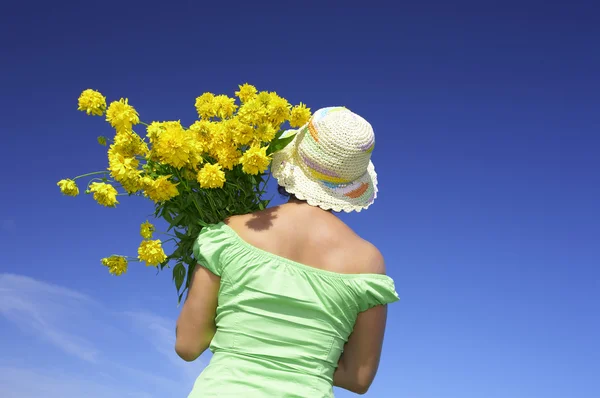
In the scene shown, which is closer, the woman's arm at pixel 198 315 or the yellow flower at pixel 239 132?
the woman's arm at pixel 198 315

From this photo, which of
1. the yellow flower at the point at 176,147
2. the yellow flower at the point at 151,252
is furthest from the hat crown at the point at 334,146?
the yellow flower at the point at 151,252

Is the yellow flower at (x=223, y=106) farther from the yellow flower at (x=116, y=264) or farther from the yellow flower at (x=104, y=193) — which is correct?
the yellow flower at (x=116, y=264)

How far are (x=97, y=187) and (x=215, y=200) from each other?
65cm

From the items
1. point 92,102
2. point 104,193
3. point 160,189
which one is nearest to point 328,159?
point 160,189

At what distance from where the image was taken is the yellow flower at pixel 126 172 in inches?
130

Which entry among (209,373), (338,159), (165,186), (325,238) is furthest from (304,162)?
(209,373)

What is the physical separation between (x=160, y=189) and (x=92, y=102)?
2.32 ft

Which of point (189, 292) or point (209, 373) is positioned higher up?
point (189, 292)

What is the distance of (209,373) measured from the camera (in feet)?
10.1

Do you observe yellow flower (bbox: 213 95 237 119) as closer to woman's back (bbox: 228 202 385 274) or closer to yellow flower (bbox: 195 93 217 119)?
yellow flower (bbox: 195 93 217 119)

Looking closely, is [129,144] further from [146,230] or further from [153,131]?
[146,230]

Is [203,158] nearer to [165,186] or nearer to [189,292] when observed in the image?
[165,186]

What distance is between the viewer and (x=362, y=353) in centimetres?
341

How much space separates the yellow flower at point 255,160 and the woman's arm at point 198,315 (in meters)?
0.57
